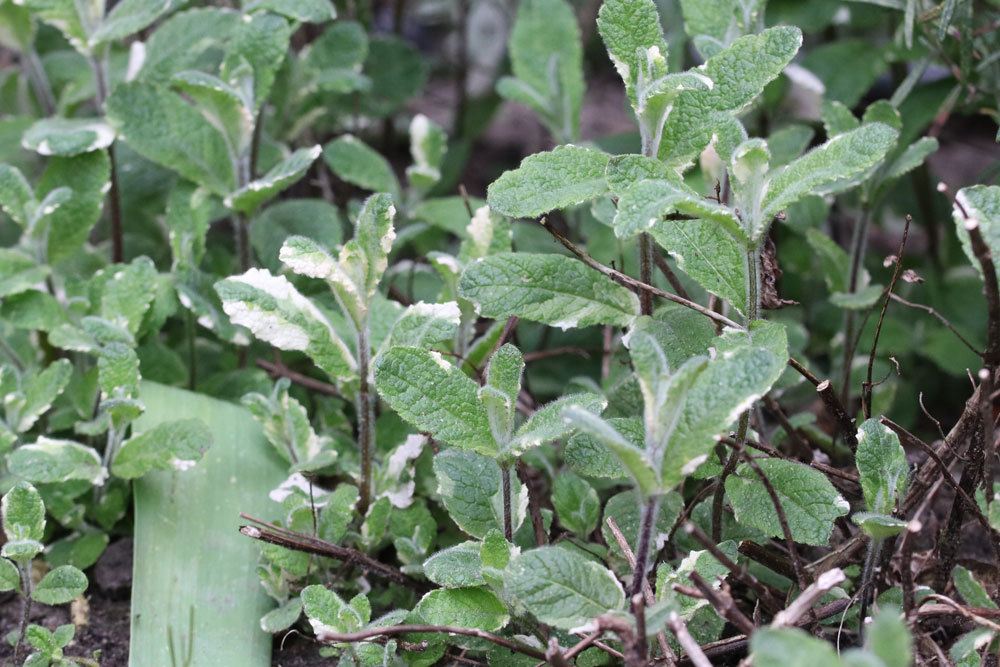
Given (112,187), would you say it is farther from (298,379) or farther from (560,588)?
(560,588)

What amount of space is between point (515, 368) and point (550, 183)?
8.5 inches

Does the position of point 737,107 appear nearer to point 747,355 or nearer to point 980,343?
point 747,355

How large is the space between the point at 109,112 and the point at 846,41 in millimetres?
1263

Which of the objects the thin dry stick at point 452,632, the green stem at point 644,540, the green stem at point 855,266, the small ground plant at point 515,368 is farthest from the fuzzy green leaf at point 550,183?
the green stem at point 855,266

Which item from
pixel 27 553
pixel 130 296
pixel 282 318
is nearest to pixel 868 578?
pixel 282 318

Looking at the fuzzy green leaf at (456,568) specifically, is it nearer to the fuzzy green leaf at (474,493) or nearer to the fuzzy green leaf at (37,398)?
the fuzzy green leaf at (474,493)

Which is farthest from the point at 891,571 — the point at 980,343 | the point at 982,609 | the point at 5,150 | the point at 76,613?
the point at 5,150

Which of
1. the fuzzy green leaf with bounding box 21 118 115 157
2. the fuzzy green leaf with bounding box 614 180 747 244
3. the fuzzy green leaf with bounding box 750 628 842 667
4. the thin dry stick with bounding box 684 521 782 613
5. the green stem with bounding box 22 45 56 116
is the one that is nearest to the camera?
the fuzzy green leaf with bounding box 750 628 842 667

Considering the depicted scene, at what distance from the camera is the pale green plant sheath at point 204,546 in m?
1.24

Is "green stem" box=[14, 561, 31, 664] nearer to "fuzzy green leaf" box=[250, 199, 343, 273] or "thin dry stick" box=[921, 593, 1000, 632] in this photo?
"fuzzy green leaf" box=[250, 199, 343, 273]

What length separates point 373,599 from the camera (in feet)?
4.42

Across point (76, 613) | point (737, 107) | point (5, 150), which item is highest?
point (737, 107)

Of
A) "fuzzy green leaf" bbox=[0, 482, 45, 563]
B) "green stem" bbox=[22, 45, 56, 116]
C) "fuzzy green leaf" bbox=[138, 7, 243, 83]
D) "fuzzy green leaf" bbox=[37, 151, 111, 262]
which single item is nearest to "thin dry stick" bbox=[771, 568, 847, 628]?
"fuzzy green leaf" bbox=[0, 482, 45, 563]

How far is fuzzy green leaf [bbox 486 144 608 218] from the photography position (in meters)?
1.18
